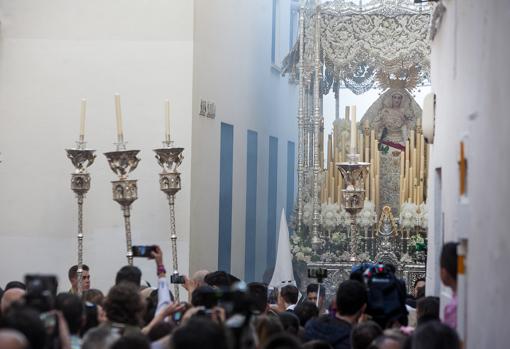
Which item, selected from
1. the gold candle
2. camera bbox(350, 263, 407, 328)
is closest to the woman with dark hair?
camera bbox(350, 263, 407, 328)

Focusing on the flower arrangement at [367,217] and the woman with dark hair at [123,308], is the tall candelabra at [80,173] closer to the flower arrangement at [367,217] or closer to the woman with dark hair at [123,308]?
the flower arrangement at [367,217]

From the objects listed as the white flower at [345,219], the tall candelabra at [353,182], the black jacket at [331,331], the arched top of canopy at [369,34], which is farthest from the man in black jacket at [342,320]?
the arched top of canopy at [369,34]

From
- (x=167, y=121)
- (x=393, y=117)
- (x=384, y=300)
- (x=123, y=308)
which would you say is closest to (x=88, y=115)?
(x=167, y=121)

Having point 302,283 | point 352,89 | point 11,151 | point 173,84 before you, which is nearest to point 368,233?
point 302,283

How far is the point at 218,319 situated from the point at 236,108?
13.5 meters

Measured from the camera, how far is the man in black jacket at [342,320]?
337 inches

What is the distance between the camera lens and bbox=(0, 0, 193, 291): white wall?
16344mm

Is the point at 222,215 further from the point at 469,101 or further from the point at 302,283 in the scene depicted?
the point at 469,101

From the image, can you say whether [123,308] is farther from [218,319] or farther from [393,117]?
[393,117]

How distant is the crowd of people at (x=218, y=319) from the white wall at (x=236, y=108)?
5291 millimetres

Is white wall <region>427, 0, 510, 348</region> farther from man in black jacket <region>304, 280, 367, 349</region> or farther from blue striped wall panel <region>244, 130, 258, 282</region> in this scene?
blue striped wall panel <region>244, 130, 258, 282</region>

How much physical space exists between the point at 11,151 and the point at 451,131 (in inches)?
303

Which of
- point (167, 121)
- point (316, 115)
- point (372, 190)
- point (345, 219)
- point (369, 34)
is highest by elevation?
point (369, 34)

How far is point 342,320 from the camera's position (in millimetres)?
8812
